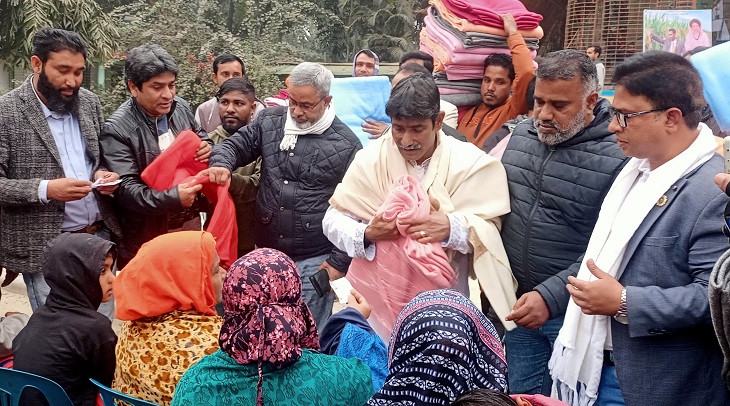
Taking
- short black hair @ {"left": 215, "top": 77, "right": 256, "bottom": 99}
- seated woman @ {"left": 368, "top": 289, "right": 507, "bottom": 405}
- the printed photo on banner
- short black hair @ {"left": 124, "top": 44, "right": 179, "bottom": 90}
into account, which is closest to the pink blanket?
seated woman @ {"left": 368, "top": 289, "right": 507, "bottom": 405}

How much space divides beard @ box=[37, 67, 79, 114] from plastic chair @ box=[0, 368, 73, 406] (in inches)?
75.9

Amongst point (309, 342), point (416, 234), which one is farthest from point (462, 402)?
point (416, 234)

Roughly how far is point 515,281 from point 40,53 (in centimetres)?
293

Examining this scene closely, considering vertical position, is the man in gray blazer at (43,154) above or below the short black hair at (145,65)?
below

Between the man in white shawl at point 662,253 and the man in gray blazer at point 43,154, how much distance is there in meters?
2.83

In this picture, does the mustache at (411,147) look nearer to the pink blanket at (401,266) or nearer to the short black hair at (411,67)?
the pink blanket at (401,266)

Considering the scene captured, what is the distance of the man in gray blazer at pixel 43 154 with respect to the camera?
13.8 ft

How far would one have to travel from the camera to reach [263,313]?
2.39 m

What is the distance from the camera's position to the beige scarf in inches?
132

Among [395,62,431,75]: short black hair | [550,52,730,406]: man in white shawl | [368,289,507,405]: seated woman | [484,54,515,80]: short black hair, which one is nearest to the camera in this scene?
[368,289,507,405]: seated woman

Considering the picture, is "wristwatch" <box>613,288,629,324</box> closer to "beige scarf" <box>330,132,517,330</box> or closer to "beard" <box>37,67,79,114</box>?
"beige scarf" <box>330,132,517,330</box>

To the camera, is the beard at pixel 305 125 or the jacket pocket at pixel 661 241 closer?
the jacket pocket at pixel 661 241

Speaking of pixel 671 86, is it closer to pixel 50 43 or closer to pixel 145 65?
pixel 145 65

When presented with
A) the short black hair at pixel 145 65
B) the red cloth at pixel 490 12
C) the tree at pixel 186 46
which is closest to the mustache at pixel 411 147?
the red cloth at pixel 490 12
